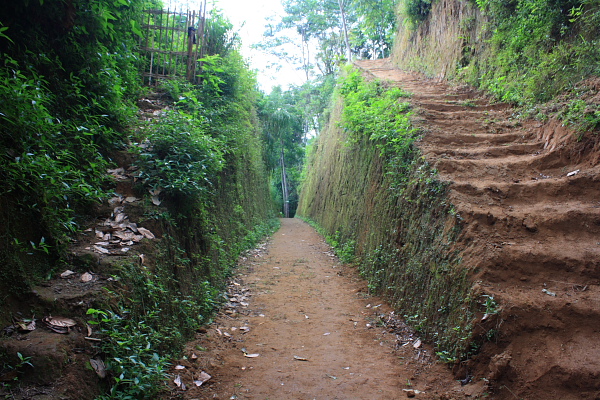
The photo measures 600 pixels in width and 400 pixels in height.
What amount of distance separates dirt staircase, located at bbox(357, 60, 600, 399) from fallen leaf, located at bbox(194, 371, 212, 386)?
236 cm

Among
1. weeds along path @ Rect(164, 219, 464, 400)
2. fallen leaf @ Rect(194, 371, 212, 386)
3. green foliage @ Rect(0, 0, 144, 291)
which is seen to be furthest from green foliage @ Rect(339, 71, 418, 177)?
green foliage @ Rect(0, 0, 144, 291)

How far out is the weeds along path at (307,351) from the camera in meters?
3.13

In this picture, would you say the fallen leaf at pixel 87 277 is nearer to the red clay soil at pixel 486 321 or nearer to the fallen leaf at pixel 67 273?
the fallen leaf at pixel 67 273

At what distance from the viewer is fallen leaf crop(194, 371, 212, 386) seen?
3.12 m

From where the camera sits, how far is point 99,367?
2.31 meters

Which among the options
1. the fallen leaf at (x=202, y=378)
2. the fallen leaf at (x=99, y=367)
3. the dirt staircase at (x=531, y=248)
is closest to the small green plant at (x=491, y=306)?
the dirt staircase at (x=531, y=248)

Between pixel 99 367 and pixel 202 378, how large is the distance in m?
1.15

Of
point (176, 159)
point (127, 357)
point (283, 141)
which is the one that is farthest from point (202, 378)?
point (283, 141)

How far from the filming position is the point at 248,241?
9.44m

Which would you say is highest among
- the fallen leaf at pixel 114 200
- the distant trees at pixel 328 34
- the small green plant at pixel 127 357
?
the distant trees at pixel 328 34

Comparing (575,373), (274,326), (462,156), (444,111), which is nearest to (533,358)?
(575,373)

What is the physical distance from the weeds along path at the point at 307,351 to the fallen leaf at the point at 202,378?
0.02 m

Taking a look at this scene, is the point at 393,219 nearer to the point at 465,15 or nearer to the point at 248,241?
the point at 248,241

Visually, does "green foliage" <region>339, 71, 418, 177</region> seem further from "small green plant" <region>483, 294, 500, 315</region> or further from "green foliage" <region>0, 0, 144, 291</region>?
"green foliage" <region>0, 0, 144, 291</region>
